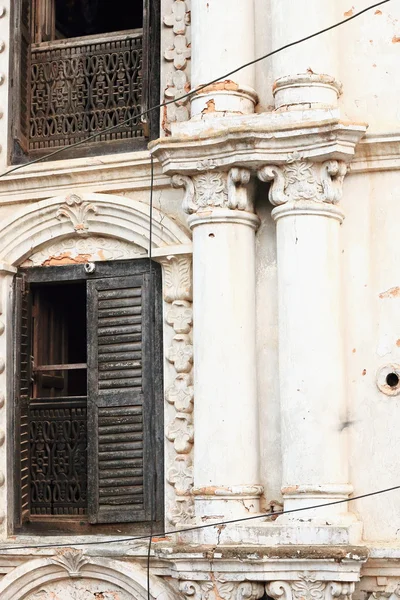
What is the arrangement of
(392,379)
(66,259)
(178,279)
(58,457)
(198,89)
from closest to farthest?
(392,379), (198,89), (178,279), (58,457), (66,259)

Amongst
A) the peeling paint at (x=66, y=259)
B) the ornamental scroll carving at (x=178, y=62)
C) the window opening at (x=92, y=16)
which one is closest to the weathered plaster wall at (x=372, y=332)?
the ornamental scroll carving at (x=178, y=62)

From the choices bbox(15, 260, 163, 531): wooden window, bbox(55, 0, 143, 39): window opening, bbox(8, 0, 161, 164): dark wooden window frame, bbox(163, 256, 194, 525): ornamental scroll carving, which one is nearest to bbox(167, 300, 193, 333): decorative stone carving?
bbox(163, 256, 194, 525): ornamental scroll carving

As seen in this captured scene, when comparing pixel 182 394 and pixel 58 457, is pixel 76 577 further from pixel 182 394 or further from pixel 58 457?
pixel 182 394

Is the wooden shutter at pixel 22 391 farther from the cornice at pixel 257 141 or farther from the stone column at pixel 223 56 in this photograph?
the stone column at pixel 223 56

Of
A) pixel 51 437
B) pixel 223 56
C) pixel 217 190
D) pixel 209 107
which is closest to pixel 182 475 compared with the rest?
pixel 51 437

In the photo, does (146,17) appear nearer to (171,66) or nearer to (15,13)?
(171,66)

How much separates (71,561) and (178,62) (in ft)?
11.8

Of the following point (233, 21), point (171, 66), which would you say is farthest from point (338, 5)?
point (171, 66)

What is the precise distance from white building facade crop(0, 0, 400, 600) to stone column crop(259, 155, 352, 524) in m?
0.01

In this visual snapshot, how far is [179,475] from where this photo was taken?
326 inches

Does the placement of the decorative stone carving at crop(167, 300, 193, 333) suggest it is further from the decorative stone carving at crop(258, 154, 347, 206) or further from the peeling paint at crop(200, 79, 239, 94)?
the peeling paint at crop(200, 79, 239, 94)

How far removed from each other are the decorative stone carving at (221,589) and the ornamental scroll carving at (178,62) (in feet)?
10.3

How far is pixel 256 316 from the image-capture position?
8195mm

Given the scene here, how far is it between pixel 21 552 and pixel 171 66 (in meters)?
3.60
